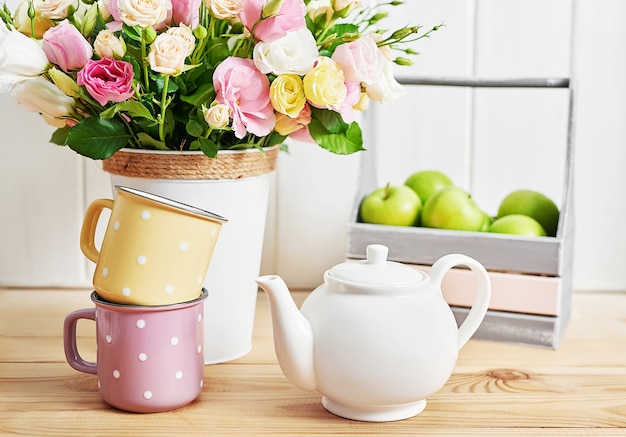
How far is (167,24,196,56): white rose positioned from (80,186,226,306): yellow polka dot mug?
15 cm

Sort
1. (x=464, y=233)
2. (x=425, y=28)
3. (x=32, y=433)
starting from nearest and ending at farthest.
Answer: (x=32, y=433)
(x=464, y=233)
(x=425, y=28)

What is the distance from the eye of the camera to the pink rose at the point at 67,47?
0.75m

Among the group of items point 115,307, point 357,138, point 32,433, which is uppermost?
point 357,138

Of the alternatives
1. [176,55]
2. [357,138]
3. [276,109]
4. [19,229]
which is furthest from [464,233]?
[19,229]

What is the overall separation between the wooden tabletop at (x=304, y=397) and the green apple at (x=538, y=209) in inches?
5.8

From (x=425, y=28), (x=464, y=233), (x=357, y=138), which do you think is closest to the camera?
Result: (x=357, y=138)

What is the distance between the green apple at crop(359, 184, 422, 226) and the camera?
3.40 feet

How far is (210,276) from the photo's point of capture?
0.87 m

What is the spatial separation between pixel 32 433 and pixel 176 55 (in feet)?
1.19

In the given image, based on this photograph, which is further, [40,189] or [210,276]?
[40,189]

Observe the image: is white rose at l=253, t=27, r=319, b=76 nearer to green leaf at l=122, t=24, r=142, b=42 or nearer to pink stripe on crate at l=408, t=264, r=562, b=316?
green leaf at l=122, t=24, r=142, b=42

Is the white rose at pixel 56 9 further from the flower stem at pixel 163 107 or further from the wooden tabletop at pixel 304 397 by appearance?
the wooden tabletop at pixel 304 397

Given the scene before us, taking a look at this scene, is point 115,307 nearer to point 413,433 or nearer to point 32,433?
point 32,433

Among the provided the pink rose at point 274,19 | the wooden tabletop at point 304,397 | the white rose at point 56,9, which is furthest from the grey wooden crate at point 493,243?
the white rose at point 56,9
